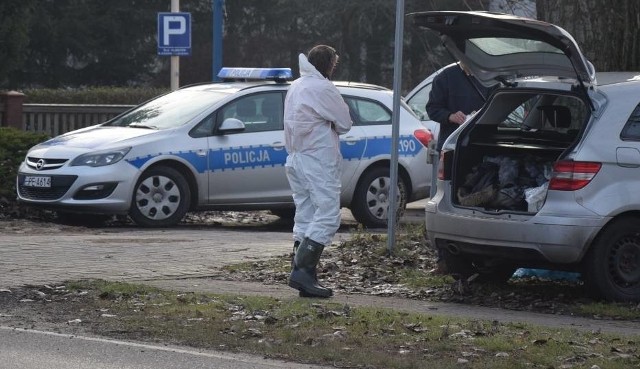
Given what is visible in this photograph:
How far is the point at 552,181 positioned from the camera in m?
9.47

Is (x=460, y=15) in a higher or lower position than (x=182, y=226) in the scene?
higher

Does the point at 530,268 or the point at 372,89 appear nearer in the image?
the point at 530,268

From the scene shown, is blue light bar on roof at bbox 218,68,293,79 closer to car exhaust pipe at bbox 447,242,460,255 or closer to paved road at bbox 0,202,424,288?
paved road at bbox 0,202,424,288

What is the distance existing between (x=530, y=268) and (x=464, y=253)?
0.50 meters

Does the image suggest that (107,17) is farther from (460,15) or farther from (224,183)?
(460,15)

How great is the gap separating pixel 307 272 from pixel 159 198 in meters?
5.16

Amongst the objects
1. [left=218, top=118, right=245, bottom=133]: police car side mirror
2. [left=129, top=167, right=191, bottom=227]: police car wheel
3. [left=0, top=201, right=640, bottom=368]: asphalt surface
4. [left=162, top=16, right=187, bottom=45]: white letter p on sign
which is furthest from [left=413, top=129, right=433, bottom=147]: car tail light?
[left=162, top=16, right=187, bottom=45]: white letter p on sign

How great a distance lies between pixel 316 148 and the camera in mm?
9758

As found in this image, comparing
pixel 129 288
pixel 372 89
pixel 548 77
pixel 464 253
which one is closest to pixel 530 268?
pixel 464 253

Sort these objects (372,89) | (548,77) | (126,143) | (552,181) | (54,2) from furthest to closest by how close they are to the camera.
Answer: (54,2)
(372,89)
(126,143)
(548,77)
(552,181)

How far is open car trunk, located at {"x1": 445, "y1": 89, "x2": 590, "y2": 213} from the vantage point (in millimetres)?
9938

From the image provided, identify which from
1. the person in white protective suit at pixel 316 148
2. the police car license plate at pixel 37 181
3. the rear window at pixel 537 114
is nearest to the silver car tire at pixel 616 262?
the rear window at pixel 537 114

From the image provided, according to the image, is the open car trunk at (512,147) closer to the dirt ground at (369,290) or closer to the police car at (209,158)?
the dirt ground at (369,290)

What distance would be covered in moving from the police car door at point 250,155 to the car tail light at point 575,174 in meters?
6.15
